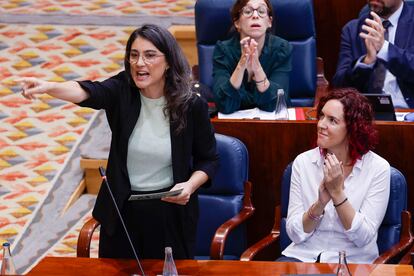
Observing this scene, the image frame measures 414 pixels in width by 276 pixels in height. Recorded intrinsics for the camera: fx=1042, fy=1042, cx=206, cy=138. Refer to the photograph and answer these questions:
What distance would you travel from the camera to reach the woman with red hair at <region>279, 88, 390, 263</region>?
2277mm

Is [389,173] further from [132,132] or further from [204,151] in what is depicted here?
[132,132]

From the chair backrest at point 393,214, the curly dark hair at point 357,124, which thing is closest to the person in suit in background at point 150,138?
the curly dark hair at point 357,124

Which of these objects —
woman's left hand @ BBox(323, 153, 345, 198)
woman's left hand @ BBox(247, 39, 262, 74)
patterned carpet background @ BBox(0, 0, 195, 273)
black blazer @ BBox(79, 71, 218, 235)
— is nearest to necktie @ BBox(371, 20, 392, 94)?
woman's left hand @ BBox(247, 39, 262, 74)

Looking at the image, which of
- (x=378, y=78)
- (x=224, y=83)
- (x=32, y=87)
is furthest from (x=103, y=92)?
(x=378, y=78)

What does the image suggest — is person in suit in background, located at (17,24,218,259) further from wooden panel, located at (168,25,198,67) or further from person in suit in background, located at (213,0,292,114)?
wooden panel, located at (168,25,198,67)

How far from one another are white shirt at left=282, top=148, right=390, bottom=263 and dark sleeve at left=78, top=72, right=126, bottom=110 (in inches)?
20.1

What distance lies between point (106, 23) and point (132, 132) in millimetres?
2499

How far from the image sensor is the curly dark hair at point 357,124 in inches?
90.8

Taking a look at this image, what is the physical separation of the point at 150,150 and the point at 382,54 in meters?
1.09

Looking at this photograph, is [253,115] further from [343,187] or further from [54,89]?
[54,89]

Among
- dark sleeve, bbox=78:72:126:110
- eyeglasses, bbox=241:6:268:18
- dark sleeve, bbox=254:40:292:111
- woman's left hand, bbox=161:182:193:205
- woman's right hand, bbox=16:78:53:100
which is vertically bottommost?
woman's left hand, bbox=161:182:193:205

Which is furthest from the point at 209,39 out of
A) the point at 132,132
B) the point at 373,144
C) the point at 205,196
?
the point at 132,132

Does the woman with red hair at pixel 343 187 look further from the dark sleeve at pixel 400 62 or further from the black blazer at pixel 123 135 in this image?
the dark sleeve at pixel 400 62

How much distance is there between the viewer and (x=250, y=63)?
2836mm
